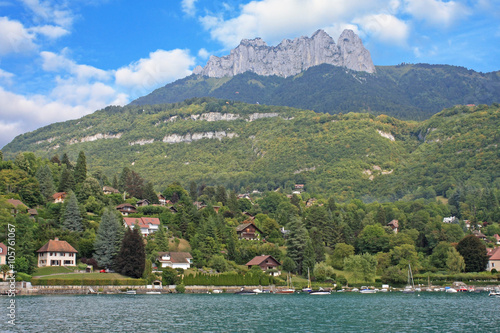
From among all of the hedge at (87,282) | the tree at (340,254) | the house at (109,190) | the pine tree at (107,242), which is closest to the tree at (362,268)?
the tree at (340,254)

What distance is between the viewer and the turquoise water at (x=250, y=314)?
45.7 metres

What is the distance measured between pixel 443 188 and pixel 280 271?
104 metres

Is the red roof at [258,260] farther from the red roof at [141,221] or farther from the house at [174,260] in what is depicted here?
the red roof at [141,221]

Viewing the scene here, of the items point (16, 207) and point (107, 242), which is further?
point (16, 207)

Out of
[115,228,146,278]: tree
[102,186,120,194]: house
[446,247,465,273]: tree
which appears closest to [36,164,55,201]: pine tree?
[102,186,120,194]: house

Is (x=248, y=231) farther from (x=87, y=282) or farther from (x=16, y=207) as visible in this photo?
(x=16, y=207)

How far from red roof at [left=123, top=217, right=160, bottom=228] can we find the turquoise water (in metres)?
32.8

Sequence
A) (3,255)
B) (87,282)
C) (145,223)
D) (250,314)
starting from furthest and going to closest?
(145,223), (87,282), (3,255), (250,314)

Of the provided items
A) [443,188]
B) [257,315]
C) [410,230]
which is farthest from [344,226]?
[443,188]

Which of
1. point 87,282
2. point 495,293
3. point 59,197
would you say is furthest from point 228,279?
point 59,197

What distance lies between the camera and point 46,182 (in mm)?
109125

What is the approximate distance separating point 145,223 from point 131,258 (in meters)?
25.2

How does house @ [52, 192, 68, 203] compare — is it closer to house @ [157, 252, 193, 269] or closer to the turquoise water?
house @ [157, 252, 193, 269]

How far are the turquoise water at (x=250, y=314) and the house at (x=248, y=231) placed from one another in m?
40.1
